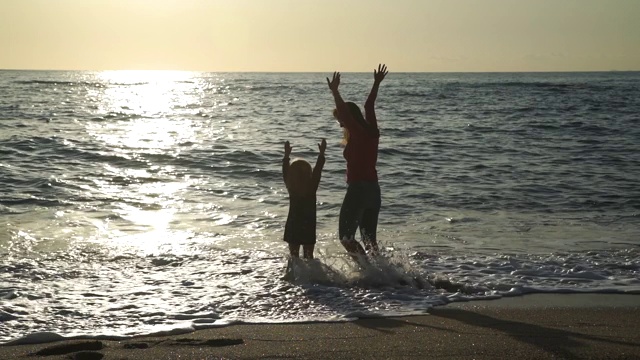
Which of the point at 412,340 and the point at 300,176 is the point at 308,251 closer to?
the point at 300,176

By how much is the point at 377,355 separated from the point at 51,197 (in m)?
9.09

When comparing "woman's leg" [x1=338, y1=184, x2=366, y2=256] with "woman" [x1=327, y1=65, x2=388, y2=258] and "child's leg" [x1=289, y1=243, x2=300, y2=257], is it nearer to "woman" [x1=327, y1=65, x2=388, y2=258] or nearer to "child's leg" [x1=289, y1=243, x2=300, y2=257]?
"woman" [x1=327, y1=65, x2=388, y2=258]

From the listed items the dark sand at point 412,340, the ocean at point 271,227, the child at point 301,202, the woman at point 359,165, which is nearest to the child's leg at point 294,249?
the child at point 301,202

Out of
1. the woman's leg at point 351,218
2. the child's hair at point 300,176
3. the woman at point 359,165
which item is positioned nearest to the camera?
the woman at point 359,165

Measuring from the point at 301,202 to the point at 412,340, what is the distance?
2494 millimetres

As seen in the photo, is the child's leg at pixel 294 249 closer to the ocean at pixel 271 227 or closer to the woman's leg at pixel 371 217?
the ocean at pixel 271 227

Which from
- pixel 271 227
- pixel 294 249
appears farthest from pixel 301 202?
pixel 271 227

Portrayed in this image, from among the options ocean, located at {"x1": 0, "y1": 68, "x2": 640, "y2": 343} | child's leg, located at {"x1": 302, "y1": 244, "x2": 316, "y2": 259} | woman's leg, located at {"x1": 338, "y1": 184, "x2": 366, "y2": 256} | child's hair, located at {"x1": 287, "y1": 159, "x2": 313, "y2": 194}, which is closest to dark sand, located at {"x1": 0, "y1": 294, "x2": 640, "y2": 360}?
ocean, located at {"x1": 0, "y1": 68, "x2": 640, "y2": 343}

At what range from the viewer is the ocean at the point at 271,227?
668 centimetres

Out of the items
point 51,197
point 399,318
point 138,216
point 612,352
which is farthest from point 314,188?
point 51,197

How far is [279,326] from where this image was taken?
19.2 feet

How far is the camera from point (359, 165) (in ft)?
23.8

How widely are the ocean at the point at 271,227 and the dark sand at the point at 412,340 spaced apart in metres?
0.34

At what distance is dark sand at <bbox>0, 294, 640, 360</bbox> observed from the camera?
5027mm
